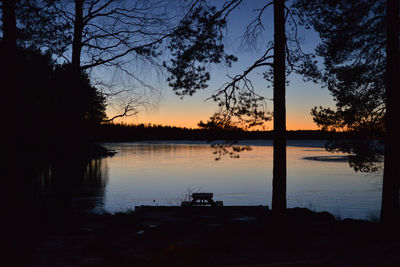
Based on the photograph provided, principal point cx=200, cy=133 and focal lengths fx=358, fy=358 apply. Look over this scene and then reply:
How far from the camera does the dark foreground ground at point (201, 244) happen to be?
22.2 feet

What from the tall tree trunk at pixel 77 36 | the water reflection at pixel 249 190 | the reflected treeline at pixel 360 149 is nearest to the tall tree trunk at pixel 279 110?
the tall tree trunk at pixel 77 36

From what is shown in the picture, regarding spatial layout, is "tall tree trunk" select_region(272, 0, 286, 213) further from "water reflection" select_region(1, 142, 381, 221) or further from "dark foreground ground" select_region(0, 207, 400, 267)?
"water reflection" select_region(1, 142, 381, 221)

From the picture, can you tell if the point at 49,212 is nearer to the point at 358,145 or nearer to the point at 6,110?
the point at 6,110

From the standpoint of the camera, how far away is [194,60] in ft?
38.7

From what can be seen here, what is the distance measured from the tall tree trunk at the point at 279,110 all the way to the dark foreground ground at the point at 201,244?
84 cm

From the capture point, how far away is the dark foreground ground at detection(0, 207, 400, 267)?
6761 millimetres

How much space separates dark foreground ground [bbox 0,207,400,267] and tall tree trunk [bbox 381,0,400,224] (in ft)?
3.47

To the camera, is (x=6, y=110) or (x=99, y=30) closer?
→ (x=6, y=110)

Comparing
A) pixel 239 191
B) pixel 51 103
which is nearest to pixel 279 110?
pixel 239 191

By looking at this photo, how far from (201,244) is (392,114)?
644 centimetres

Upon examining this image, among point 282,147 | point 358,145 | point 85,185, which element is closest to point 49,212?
point 282,147

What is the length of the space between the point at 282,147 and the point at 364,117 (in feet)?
22.2

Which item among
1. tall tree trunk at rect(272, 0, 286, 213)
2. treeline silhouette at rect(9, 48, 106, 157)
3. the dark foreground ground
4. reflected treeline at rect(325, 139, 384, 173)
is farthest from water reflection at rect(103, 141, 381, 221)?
tall tree trunk at rect(272, 0, 286, 213)

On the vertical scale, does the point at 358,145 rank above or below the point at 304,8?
below
